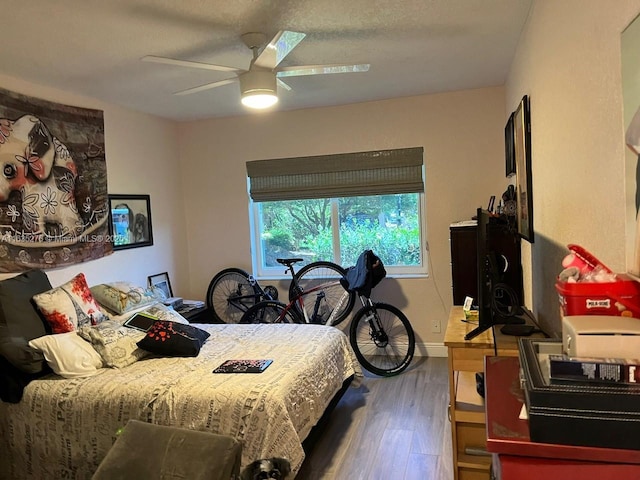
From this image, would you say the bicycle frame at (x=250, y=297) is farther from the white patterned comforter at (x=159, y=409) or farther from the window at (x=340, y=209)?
the white patterned comforter at (x=159, y=409)

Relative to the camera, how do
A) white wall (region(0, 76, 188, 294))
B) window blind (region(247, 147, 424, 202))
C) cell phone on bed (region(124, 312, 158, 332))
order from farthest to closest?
window blind (region(247, 147, 424, 202))
white wall (region(0, 76, 188, 294))
cell phone on bed (region(124, 312, 158, 332))

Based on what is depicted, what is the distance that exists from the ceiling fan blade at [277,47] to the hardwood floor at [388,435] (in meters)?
2.24

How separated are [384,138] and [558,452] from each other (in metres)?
3.76

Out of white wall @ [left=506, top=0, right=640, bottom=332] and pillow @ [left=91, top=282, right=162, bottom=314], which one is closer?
white wall @ [left=506, top=0, right=640, bottom=332]

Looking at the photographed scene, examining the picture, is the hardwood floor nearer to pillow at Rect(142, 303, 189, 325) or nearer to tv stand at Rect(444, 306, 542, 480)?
tv stand at Rect(444, 306, 542, 480)

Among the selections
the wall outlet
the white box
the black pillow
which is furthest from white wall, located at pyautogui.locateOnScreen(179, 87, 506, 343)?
the white box

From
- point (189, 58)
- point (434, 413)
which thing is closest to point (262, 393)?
point (434, 413)

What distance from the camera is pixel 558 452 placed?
85cm

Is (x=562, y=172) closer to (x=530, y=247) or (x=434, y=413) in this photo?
(x=530, y=247)

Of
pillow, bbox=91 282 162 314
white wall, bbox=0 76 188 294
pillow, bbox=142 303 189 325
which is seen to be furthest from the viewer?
white wall, bbox=0 76 188 294

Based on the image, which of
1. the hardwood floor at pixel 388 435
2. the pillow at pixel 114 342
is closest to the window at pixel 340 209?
the hardwood floor at pixel 388 435

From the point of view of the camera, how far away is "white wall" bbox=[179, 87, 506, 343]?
418 cm

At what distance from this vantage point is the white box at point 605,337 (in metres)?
0.91

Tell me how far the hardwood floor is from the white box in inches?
72.8
